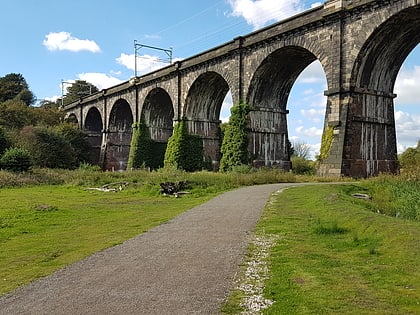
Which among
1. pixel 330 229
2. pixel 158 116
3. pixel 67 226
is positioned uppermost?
pixel 158 116

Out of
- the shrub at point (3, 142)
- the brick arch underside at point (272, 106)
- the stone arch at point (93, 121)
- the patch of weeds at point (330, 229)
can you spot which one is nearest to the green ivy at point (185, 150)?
the brick arch underside at point (272, 106)

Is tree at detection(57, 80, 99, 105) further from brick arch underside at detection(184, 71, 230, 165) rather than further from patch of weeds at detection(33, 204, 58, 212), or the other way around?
patch of weeds at detection(33, 204, 58, 212)

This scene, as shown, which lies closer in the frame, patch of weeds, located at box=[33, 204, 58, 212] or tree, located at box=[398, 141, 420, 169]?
patch of weeds, located at box=[33, 204, 58, 212]

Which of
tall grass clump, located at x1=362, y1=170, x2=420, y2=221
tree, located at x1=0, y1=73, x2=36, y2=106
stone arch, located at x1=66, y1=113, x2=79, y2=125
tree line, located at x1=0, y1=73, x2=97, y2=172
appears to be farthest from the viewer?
tree, located at x1=0, y1=73, x2=36, y2=106

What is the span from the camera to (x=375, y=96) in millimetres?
22656

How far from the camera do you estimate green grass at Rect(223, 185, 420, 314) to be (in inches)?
181

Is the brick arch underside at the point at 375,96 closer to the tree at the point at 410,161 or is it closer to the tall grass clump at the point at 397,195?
the tree at the point at 410,161

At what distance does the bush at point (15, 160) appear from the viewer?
26297 mm

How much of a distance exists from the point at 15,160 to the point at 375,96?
20.3 metres

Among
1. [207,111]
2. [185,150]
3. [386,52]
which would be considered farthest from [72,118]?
[386,52]

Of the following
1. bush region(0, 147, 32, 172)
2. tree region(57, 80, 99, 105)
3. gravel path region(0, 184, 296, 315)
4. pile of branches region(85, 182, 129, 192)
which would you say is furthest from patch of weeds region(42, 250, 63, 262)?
tree region(57, 80, 99, 105)

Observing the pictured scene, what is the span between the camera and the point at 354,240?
25.3 ft

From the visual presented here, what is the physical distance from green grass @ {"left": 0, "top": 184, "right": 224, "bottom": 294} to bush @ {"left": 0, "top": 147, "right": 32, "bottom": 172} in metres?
9.40

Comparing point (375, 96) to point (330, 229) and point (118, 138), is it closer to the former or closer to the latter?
point (330, 229)
